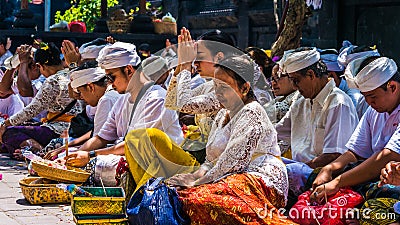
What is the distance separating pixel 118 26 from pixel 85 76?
25.9ft

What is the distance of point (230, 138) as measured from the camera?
4621 mm

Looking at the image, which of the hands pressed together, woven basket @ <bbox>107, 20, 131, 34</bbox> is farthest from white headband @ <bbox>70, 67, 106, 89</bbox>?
woven basket @ <bbox>107, 20, 131, 34</bbox>

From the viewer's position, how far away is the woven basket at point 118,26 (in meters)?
14.4

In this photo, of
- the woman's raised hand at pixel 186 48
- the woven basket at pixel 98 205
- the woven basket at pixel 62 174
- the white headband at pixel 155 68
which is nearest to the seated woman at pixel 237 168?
the woven basket at pixel 98 205

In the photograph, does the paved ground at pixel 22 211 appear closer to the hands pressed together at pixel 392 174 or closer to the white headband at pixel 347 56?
the hands pressed together at pixel 392 174

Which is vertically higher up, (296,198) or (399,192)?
(399,192)

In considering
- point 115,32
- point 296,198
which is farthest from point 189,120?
point 115,32

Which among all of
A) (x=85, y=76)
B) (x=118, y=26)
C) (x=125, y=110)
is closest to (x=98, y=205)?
(x=125, y=110)

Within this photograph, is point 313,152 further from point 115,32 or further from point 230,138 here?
point 115,32

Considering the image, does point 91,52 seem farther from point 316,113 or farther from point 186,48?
point 316,113

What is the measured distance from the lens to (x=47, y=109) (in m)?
8.00

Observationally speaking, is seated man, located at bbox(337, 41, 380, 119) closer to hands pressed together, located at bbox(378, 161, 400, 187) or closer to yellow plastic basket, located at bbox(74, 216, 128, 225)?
hands pressed together, located at bbox(378, 161, 400, 187)

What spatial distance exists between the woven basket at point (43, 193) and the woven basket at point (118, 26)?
28.3 feet

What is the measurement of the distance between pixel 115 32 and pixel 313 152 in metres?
9.27
